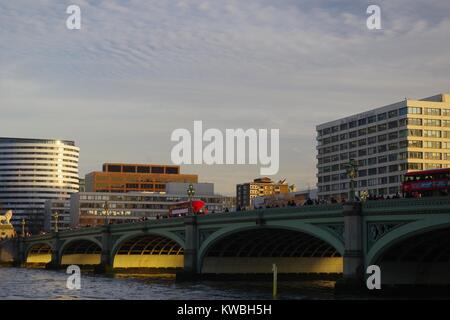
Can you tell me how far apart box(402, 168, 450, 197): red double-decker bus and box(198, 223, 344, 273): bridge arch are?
1424cm

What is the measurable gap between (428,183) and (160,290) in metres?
26.7

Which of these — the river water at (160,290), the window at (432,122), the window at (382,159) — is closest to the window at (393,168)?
the window at (382,159)

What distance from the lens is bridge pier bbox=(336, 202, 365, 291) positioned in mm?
66688

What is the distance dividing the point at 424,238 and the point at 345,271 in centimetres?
667

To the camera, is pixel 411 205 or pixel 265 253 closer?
pixel 411 205

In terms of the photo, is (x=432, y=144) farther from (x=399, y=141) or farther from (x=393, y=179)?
(x=393, y=179)

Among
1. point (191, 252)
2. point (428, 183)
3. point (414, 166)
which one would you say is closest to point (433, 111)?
point (414, 166)

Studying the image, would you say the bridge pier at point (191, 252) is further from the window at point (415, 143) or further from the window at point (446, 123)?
the window at point (446, 123)

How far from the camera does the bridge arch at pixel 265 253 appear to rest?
90.1 m

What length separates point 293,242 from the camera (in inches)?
3725

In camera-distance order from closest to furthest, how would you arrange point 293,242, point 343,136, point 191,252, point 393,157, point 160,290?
point 160,290 → point 191,252 → point 293,242 → point 393,157 → point 343,136

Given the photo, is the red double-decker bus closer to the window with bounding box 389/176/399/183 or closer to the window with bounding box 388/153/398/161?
the window with bounding box 389/176/399/183

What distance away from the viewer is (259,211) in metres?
81.1
